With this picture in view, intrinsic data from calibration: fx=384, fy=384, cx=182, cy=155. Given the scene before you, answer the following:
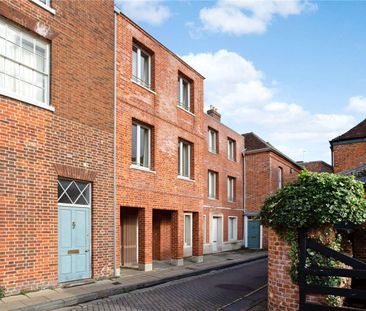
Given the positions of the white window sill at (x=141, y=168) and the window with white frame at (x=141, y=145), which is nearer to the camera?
the white window sill at (x=141, y=168)

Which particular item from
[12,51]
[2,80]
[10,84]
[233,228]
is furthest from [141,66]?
[233,228]

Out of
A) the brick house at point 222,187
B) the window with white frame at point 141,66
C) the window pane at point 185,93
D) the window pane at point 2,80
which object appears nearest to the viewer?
the window pane at point 2,80

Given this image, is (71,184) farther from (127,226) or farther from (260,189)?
(260,189)

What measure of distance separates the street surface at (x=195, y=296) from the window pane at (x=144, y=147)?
4.62 m

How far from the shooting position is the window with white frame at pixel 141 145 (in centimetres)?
1428

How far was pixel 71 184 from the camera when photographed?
1118 centimetres

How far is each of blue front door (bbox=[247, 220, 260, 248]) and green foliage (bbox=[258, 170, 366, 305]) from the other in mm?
20142

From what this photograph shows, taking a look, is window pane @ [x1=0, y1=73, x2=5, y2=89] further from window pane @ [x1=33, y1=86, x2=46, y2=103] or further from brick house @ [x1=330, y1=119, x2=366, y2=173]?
brick house @ [x1=330, y1=119, x2=366, y2=173]

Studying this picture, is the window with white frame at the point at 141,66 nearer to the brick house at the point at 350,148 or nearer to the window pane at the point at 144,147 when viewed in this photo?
the window pane at the point at 144,147

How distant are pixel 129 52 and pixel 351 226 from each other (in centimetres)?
970

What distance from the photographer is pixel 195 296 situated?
10414mm

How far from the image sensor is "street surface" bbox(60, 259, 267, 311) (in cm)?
906

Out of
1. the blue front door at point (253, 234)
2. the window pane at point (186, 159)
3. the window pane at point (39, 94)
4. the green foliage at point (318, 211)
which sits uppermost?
the window pane at point (39, 94)

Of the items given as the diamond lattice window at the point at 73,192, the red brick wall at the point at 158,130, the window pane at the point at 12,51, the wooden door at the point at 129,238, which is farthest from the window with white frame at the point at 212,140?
the window pane at the point at 12,51
